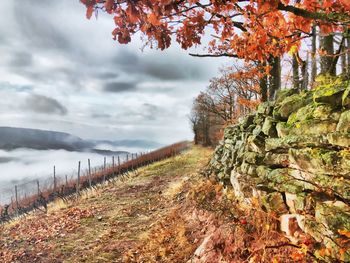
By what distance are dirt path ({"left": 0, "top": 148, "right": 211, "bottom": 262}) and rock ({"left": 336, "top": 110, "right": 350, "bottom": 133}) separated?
6928 millimetres

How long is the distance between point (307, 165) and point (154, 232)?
6.85 metres

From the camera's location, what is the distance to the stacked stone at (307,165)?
4.61 meters

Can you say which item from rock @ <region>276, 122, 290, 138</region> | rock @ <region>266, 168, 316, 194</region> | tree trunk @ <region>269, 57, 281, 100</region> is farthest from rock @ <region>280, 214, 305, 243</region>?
tree trunk @ <region>269, 57, 281, 100</region>

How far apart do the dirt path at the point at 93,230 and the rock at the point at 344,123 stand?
6.93m

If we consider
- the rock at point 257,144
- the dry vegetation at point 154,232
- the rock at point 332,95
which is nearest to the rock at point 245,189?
the dry vegetation at point 154,232

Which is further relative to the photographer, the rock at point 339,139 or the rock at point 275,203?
the rock at point 275,203

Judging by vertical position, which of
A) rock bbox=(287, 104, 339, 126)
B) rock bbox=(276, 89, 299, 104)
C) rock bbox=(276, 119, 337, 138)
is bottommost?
rock bbox=(276, 119, 337, 138)

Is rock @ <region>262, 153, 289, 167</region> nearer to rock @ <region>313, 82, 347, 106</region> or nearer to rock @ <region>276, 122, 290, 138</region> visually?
rock @ <region>276, 122, 290, 138</region>

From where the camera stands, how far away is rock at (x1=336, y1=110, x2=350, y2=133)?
485 cm

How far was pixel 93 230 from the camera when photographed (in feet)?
45.2

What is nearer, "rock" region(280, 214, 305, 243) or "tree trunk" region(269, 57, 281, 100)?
"rock" region(280, 214, 305, 243)

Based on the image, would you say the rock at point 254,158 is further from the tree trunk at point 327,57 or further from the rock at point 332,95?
the tree trunk at point 327,57

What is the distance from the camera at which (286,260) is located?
16.1ft

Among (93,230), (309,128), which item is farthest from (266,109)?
(93,230)
